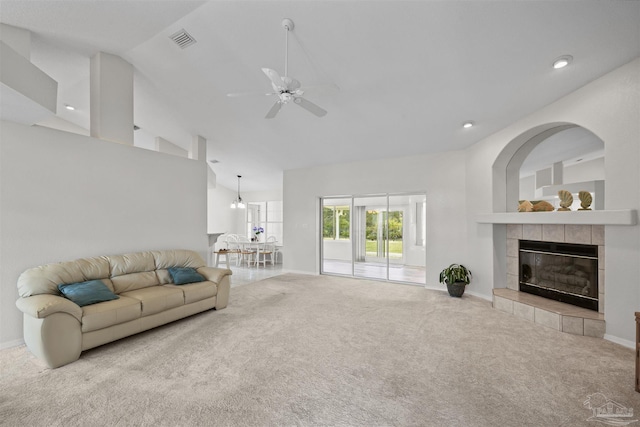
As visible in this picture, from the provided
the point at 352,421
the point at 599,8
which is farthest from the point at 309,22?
the point at 352,421

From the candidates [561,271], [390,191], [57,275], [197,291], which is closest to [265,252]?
[390,191]

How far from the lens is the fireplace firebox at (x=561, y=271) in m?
3.52

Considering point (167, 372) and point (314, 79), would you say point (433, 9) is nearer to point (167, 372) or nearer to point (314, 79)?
point (314, 79)

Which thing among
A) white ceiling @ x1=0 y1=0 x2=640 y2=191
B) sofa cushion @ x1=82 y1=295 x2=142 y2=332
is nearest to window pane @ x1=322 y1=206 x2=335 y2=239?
white ceiling @ x1=0 y1=0 x2=640 y2=191

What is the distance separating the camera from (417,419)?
1.90 meters

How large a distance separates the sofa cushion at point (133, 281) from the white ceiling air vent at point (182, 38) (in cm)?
315

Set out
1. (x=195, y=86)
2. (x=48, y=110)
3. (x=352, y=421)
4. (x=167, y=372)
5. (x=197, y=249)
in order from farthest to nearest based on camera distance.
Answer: (x=197, y=249), (x=195, y=86), (x=48, y=110), (x=167, y=372), (x=352, y=421)

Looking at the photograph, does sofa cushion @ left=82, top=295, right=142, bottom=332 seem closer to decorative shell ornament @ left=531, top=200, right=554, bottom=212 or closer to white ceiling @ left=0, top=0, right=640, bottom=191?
white ceiling @ left=0, top=0, right=640, bottom=191

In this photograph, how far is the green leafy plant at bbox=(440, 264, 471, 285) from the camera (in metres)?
4.94

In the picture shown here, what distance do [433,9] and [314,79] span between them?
160 centimetres

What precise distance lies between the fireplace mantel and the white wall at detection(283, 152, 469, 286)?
881 mm

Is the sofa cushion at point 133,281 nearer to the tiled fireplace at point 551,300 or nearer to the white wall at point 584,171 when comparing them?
the tiled fireplace at point 551,300

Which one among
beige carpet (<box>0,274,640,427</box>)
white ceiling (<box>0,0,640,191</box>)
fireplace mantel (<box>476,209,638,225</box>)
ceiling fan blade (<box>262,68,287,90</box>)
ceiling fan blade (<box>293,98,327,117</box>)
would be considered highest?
white ceiling (<box>0,0,640,191</box>)

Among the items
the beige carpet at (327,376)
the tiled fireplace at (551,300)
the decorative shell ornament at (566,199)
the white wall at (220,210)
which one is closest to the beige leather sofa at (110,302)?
the beige carpet at (327,376)
